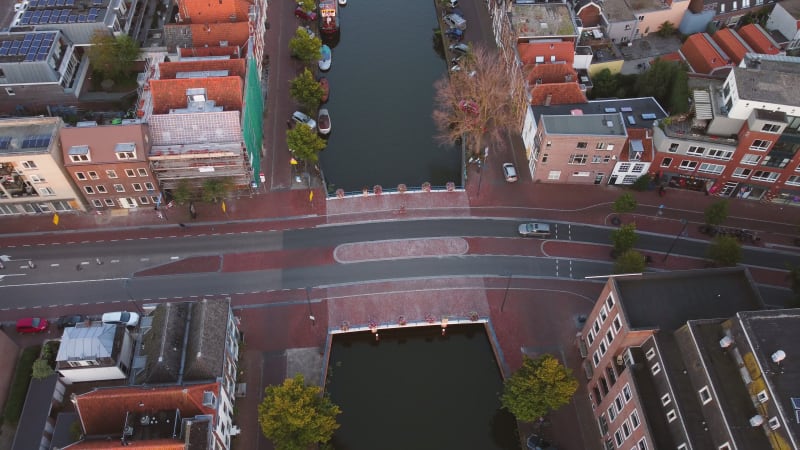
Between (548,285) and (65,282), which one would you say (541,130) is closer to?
(548,285)

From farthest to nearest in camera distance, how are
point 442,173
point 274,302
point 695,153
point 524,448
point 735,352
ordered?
point 442,173 → point 695,153 → point 274,302 → point 524,448 → point 735,352

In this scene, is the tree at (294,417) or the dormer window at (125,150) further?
the dormer window at (125,150)

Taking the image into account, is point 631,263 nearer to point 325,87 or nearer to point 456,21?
point 325,87

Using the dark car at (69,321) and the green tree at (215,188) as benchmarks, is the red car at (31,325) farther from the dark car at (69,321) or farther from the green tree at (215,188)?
the green tree at (215,188)

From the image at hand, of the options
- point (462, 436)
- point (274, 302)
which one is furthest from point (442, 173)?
point (462, 436)

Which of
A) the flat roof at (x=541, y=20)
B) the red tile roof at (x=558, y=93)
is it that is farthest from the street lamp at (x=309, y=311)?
the flat roof at (x=541, y=20)

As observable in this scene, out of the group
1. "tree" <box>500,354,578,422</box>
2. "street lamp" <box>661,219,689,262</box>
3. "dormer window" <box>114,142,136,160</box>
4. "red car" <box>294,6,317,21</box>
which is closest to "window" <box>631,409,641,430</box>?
"tree" <box>500,354,578,422</box>
